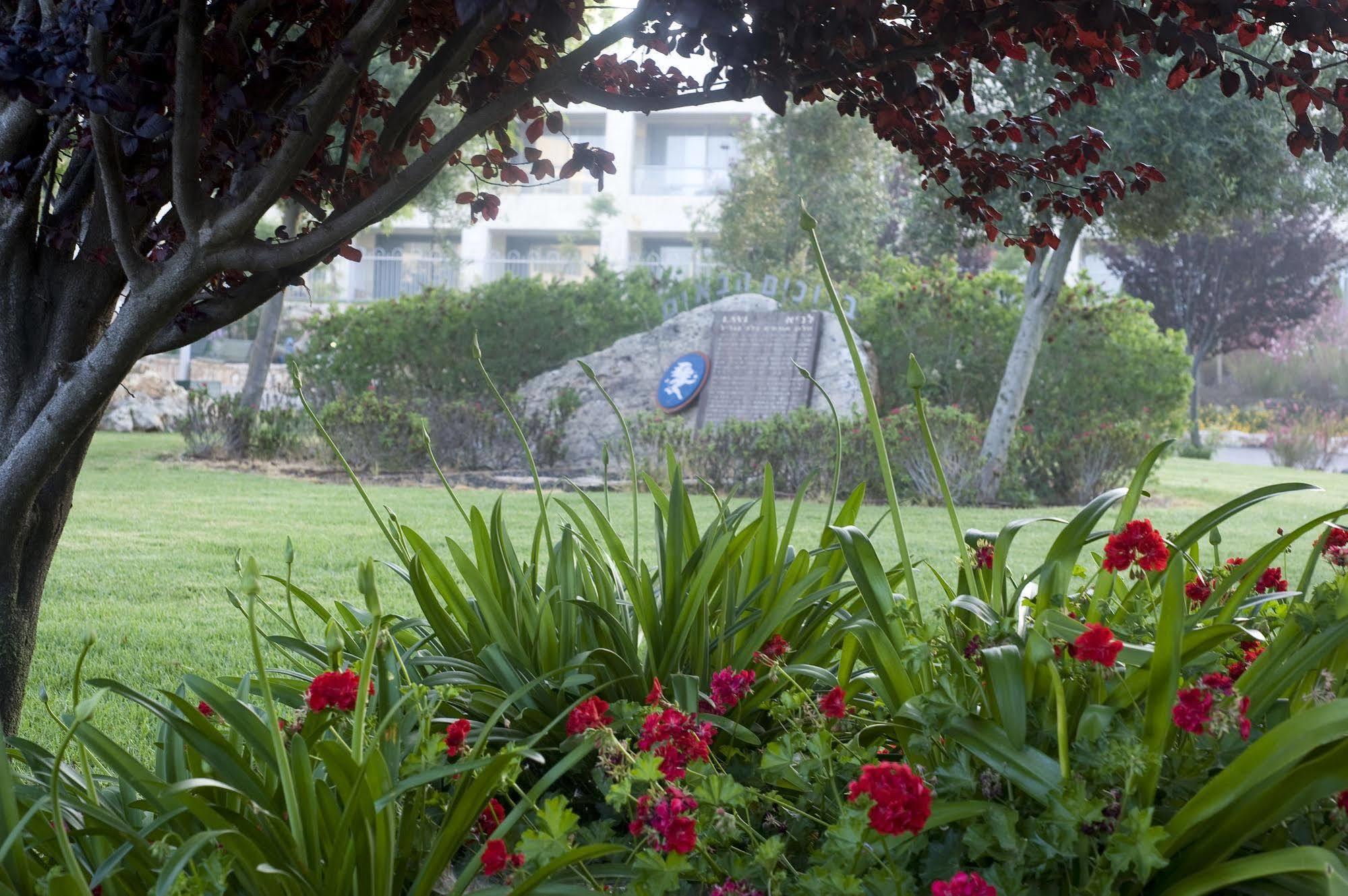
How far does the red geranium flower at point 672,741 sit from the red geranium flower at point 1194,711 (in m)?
0.65

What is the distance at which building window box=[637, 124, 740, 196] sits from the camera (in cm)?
4081

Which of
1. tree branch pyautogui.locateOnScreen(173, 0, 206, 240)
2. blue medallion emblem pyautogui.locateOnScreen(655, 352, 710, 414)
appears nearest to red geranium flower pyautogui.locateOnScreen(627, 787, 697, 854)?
tree branch pyautogui.locateOnScreen(173, 0, 206, 240)

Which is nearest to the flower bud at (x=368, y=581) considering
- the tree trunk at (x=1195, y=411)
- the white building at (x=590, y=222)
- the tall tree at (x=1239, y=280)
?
the tree trunk at (x=1195, y=411)

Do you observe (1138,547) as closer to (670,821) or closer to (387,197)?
(670,821)

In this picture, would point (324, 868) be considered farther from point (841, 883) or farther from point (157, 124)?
point (157, 124)

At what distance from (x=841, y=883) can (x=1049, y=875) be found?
1.24 ft

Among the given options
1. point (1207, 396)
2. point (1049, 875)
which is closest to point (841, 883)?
point (1049, 875)

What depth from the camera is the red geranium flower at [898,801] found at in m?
1.26

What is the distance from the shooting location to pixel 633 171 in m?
41.6

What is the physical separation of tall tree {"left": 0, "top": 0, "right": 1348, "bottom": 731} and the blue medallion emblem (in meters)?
9.37

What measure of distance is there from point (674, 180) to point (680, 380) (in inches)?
1205

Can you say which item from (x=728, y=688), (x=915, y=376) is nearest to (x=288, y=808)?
(x=728, y=688)

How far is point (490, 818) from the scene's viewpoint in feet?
5.65

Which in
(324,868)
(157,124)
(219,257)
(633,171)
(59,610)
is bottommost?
(59,610)
